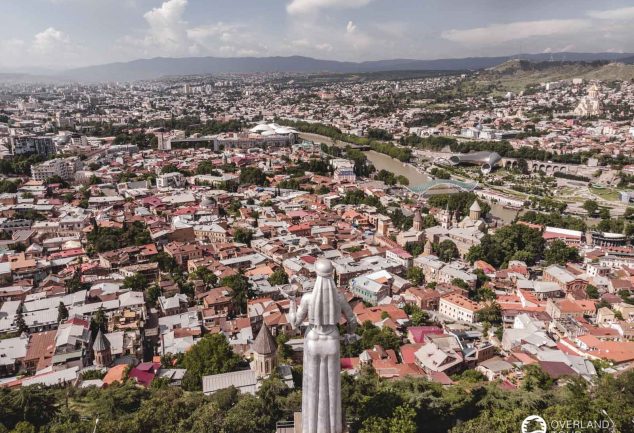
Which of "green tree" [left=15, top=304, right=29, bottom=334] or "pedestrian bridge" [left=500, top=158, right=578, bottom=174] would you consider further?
"pedestrian bridge" [left=500, top=158, right=578, bottom=174]

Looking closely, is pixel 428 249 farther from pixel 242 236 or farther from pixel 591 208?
pixel 591 208

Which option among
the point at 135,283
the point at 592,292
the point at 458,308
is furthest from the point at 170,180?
the point at 592,292

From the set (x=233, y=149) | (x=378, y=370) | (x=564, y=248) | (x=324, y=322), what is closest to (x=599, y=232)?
(x=564, y=248)

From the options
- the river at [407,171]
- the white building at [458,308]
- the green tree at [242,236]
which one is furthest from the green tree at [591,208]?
the green tree at [242,236]

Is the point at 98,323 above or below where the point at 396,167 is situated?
above

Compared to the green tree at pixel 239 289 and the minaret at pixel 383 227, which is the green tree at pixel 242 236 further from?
the minaret at pixel 383 227

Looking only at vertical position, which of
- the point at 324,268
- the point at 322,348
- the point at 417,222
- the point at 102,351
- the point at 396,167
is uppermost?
the point at 324,268

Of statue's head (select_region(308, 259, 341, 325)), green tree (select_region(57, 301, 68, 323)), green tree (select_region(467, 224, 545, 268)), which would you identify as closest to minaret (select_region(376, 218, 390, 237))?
green tree (select_region(467, 224, 545, 268))

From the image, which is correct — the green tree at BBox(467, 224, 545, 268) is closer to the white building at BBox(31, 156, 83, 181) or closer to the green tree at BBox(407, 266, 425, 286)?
the green tree at BBox(407, 266, 425, 286)
